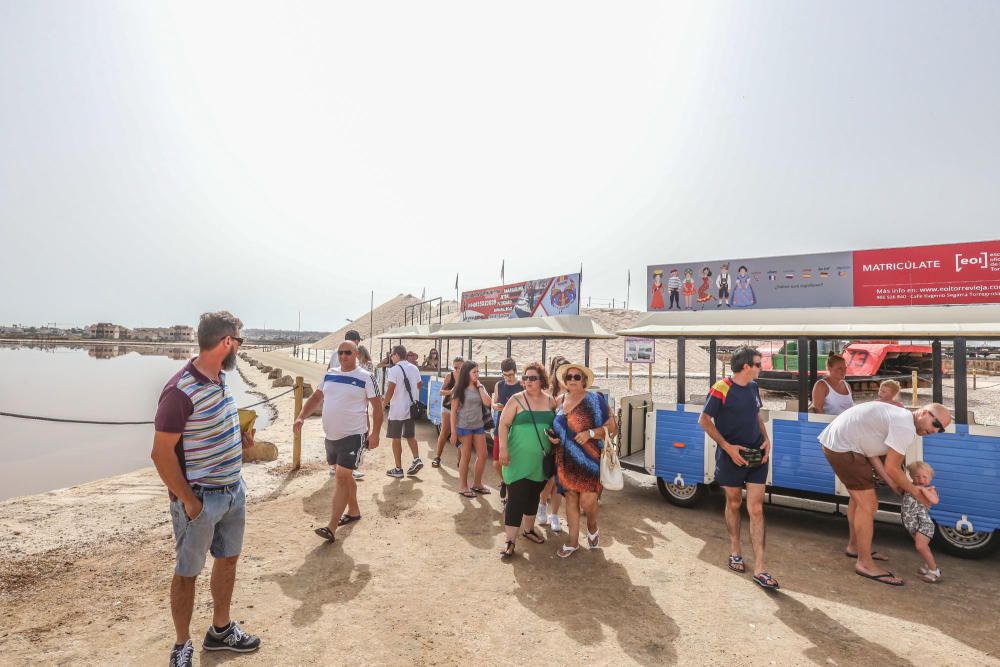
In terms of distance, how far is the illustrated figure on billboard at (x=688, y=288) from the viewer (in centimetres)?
719

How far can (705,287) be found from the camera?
282 inches

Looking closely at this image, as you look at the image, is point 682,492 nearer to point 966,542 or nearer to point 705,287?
point 966,542

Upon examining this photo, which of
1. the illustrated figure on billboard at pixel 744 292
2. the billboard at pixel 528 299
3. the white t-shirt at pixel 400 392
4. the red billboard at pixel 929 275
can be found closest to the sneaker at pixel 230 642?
the white t-shirt at pixel 400 392

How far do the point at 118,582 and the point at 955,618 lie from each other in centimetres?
602

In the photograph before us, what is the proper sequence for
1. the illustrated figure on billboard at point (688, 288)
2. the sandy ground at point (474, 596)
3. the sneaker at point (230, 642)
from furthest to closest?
the illustrated figure on billboard at point (688, 288), the sandy ground at point (474, 596), the sneaker at point (230, 642)

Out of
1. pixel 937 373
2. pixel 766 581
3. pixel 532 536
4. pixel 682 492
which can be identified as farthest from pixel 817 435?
pixel 532 536

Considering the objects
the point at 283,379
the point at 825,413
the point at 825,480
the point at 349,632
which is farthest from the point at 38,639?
the point at 283,379

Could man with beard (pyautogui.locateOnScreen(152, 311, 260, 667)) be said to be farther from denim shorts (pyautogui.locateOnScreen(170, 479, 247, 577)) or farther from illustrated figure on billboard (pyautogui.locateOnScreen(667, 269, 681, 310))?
illustrated figure on billboard (pyautogui.locateOnScreen(667, 269, 681, 310))

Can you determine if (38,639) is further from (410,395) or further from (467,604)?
(410,395)

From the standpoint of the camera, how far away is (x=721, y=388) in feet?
13.3

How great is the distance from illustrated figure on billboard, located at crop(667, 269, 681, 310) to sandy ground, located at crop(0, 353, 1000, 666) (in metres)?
3.14

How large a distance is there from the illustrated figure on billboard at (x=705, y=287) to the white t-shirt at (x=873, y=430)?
10.2ft

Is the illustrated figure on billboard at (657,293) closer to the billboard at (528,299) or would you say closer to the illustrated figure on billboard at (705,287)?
the illustrated figure on billboard at (705,287)

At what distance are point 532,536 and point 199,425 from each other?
10.7 ft
